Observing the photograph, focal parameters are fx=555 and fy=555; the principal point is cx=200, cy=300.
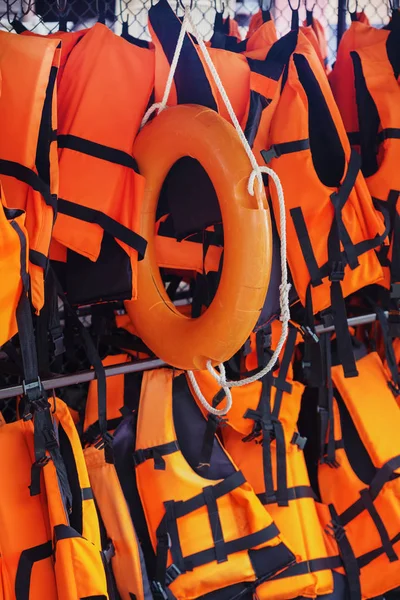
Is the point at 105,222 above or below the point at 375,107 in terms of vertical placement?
below

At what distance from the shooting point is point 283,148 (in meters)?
1.34

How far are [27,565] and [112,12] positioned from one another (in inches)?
62.7

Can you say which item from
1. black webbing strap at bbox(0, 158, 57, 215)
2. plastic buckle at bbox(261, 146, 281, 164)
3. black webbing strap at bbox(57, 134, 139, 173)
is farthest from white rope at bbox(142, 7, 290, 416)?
black webbing strap at bbox(0, 158, 57, 215)

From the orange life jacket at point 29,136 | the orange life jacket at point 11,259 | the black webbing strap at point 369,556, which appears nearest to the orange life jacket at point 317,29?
the orange life jacket at point 29,136

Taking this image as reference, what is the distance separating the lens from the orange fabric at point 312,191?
1.33 meters

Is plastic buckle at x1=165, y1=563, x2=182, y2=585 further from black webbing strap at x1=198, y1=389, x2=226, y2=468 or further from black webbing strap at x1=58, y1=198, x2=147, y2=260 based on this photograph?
black webbing strap at x1=58, y1=198, x2=147, y2=260

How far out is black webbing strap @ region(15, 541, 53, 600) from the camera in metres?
1.21

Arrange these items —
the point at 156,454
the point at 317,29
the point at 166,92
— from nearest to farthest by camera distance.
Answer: the point at 166,92 → the point at 156,454 → the point at 317,29

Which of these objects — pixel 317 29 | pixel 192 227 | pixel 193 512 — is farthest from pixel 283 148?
pixel 193 512

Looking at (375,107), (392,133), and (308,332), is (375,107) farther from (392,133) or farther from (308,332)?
(308,332)

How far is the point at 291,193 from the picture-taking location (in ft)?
4.51

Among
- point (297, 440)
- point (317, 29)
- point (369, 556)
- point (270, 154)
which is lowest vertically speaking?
point (369, 556)

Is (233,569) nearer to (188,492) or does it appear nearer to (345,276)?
(188,492)

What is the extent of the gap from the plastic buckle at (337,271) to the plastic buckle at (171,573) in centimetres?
84
